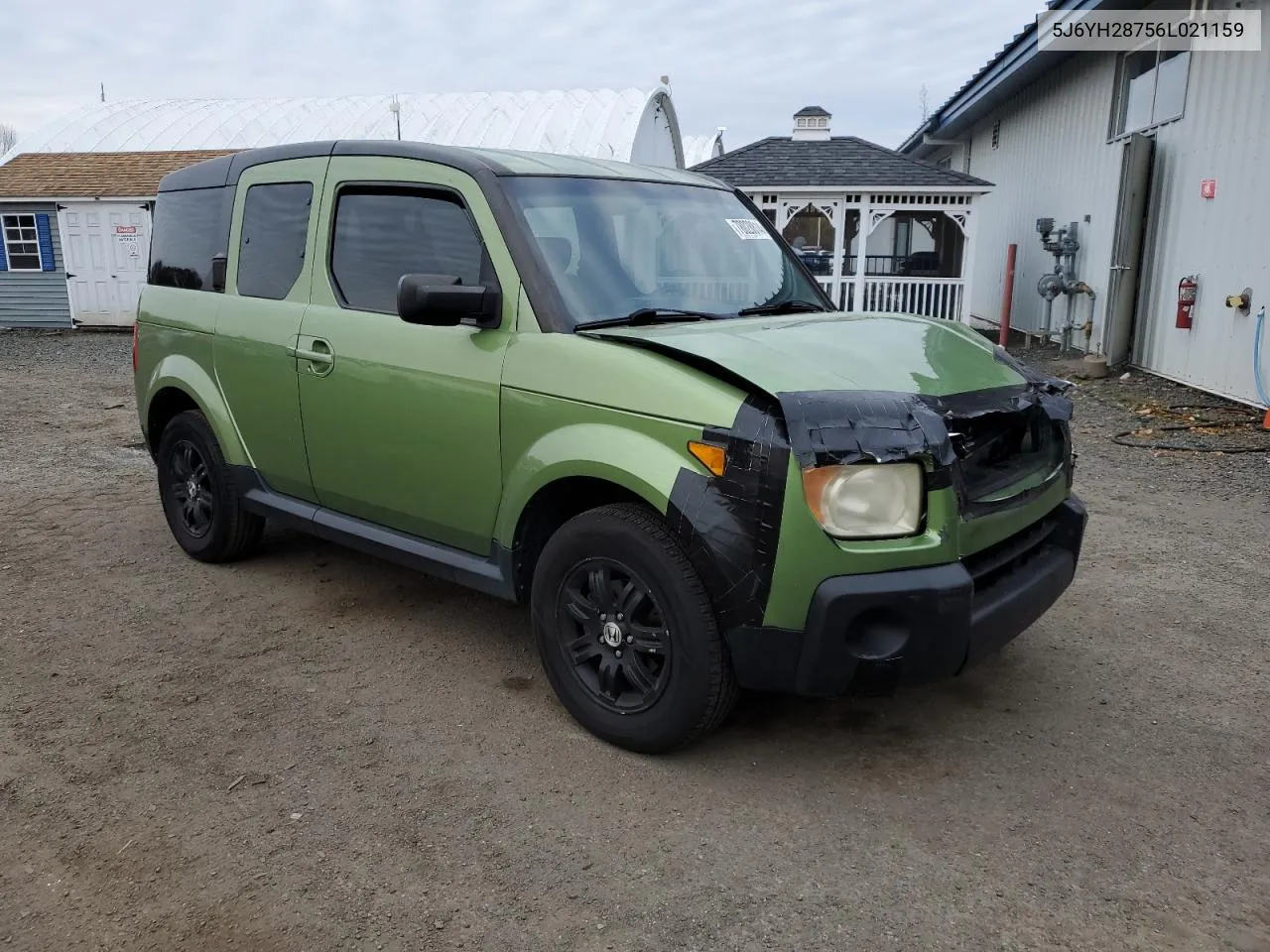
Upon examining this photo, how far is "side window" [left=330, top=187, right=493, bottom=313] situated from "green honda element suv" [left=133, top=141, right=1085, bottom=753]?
1 cm

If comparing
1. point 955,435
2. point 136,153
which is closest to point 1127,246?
point 955,435

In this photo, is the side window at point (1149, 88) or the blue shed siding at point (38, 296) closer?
the side window at point (1149, 88)

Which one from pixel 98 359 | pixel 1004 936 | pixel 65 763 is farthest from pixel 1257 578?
pixel 98 359

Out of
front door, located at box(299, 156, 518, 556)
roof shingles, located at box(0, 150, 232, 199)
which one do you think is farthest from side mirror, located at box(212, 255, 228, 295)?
roof shingles, located at box(0, 150, 232, 199)

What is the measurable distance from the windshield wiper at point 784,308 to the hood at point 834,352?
128 mm

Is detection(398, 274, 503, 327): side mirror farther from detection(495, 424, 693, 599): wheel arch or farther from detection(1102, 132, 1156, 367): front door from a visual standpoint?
detection(1102, 132, 1156, 367): front door

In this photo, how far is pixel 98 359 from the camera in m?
15.3

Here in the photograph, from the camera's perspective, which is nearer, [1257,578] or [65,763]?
[65,763]

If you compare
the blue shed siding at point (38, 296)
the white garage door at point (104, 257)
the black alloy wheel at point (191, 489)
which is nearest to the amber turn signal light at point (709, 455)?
the black alloy wheel at point (191, 489)

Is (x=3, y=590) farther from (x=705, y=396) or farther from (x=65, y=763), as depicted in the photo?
(x=705, y=396)

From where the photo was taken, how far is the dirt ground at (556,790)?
254 centimetres

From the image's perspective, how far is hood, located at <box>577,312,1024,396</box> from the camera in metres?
3.03

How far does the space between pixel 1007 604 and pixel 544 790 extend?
1569mm

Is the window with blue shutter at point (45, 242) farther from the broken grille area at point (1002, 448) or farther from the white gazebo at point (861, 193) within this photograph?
the broken grille area at point (1002, 448)
